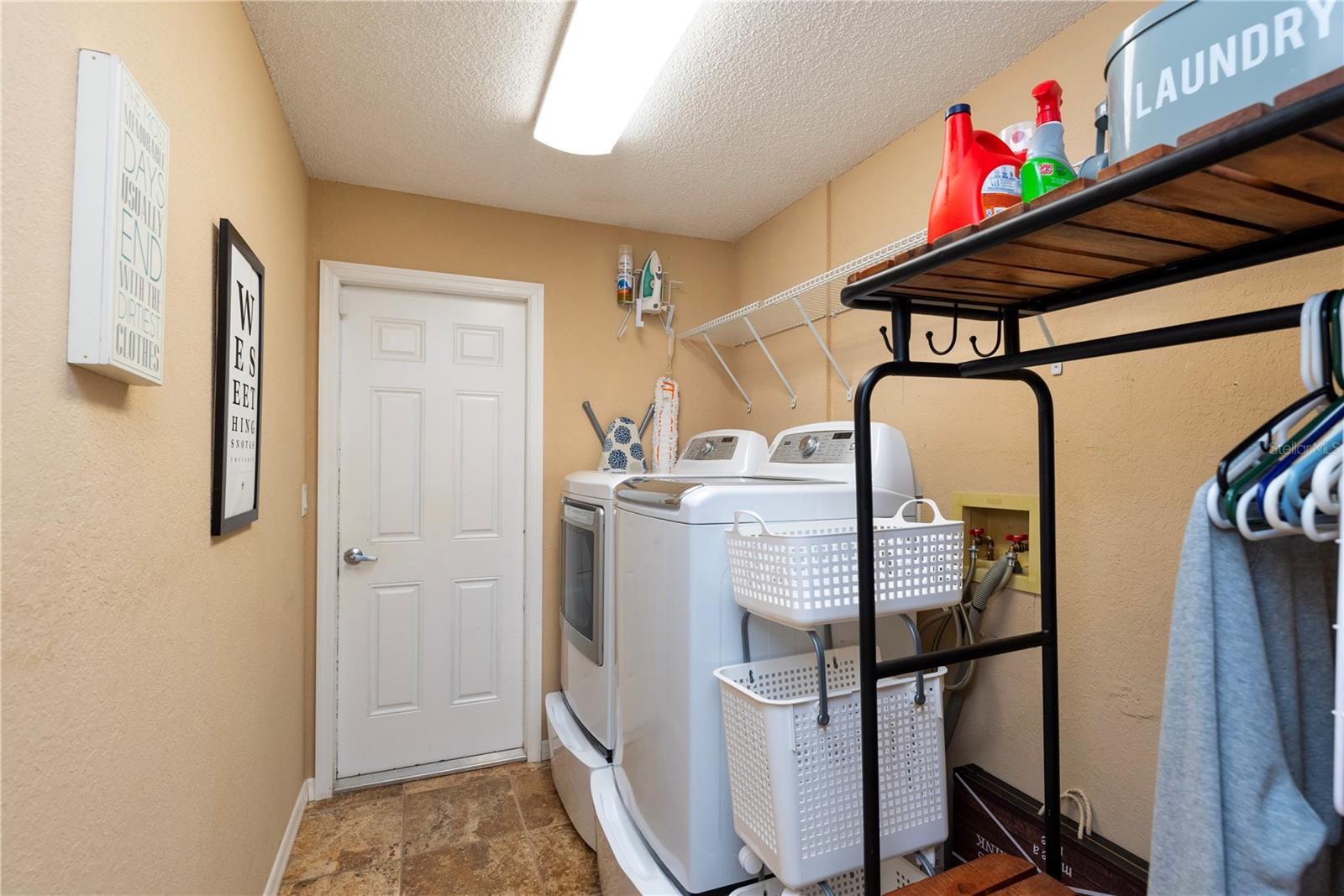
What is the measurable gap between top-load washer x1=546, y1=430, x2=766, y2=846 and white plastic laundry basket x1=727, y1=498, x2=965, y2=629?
0.99 metres

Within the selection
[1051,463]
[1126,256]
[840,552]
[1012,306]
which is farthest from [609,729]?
[1126,256]

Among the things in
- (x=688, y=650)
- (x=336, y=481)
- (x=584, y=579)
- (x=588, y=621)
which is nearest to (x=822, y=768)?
(x=688, y=650)

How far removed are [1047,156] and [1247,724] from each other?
77cm

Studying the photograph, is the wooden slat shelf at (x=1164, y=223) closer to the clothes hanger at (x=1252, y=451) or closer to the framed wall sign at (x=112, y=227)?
the clothes hanger at (x=1252, y=451)

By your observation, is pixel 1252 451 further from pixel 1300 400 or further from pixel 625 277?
pixel 625 277

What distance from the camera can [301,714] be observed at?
2480 millimetres

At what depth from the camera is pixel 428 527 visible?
2.80 m

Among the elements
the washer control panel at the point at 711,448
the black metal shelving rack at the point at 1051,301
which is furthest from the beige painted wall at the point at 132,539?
the washer control panel at the point at 711,448

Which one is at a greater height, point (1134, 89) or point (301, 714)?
point (1134, 89)

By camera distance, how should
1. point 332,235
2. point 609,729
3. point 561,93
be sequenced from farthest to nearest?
point 332,235
point 609,729
point 561,93

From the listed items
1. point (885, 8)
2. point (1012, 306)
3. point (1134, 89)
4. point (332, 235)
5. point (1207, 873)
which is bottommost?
point (1207, 873)

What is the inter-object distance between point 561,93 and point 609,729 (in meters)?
2.01

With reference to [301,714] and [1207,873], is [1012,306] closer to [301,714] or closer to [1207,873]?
[1207,873]

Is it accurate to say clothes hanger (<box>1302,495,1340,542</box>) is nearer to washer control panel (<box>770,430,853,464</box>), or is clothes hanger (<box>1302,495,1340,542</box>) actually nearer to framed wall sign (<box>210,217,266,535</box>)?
washer control panel (<box>770,430,853,464</box>)
